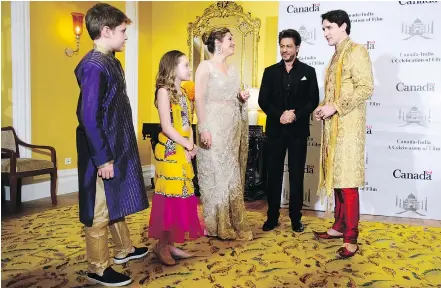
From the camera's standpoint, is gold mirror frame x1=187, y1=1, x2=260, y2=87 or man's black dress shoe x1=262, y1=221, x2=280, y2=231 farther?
gold mirror frame x1=187, y1=1, x2=260, y2=87

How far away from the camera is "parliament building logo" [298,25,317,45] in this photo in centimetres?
436

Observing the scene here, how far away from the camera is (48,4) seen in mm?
4758

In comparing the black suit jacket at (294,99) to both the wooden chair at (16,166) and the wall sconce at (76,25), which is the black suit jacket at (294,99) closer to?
the wooden chair at (16,166)

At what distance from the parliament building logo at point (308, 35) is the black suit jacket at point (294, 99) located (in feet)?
3.87

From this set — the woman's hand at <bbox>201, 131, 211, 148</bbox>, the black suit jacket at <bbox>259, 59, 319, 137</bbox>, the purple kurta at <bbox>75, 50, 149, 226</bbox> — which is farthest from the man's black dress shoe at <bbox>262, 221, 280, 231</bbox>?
the purple kurta at <bbox>75, 50, 149, 226</bbox>

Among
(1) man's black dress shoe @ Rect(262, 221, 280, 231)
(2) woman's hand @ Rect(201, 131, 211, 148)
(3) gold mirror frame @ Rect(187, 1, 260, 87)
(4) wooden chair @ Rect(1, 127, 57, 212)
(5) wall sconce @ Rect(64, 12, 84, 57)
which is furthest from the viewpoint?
(3) gold mirror frame @ Rect(187, 1, 260, 87)

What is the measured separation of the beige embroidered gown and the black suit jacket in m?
0.32

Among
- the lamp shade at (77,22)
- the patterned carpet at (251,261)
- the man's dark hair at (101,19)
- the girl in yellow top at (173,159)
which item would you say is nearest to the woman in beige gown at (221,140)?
the patterned carpet at (251,261)

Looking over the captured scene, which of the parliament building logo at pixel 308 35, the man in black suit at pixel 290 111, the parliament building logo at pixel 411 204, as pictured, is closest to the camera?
the man in black suit at pixel 290 111

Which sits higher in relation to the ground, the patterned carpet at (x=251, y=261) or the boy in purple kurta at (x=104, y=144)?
the boy in purple kurta at (x=104, y=144)

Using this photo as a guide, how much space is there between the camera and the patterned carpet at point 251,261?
225cm

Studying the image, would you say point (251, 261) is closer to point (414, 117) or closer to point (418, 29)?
point (414, 117)

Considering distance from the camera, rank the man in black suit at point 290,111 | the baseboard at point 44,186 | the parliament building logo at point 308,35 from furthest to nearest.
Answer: the baseboard at point 44,186 < the parliament building logo at point 308,35 < the man in black suit at point 290,111

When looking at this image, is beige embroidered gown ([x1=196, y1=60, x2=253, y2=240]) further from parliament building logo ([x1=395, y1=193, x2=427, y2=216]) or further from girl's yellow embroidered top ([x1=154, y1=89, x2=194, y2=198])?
parliament building logo ([x1=395, y1=193, x2=427, y2=216])
